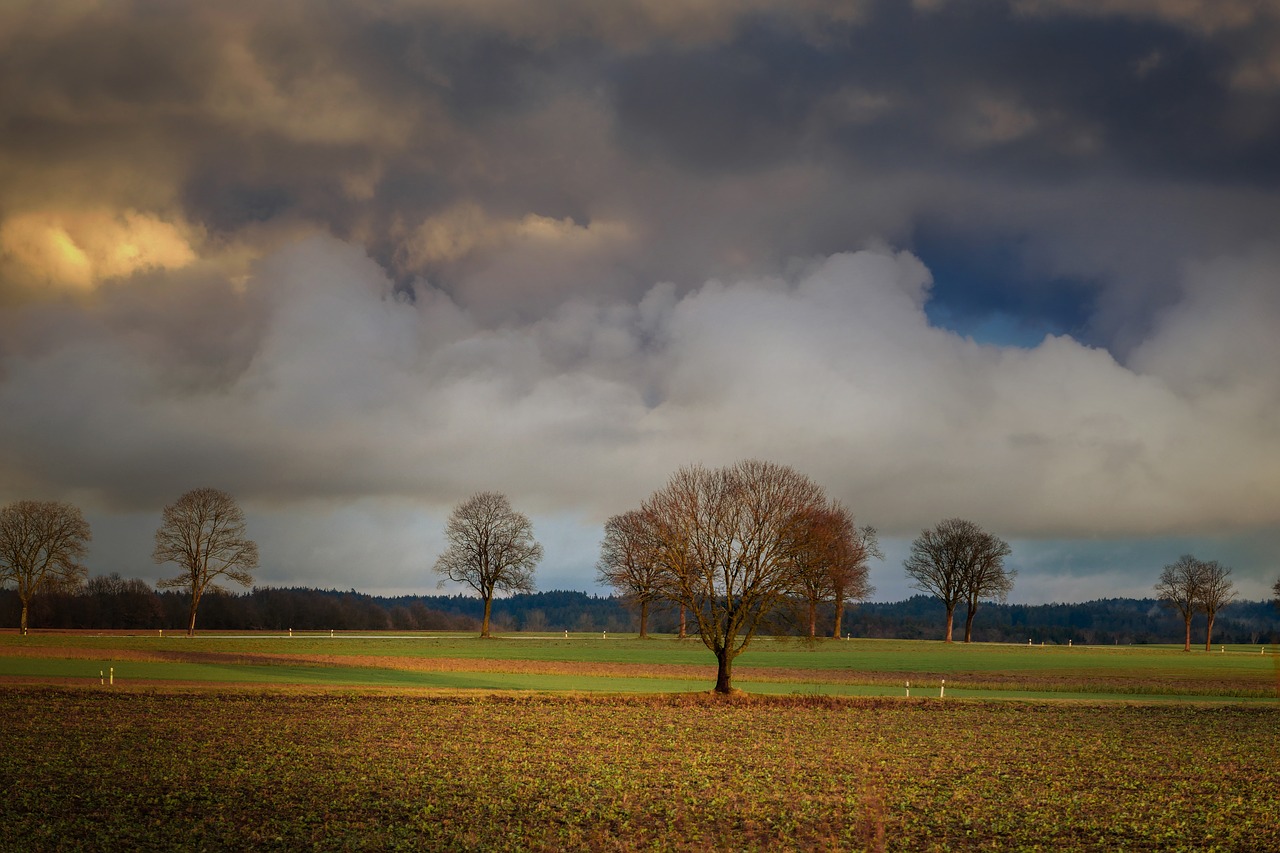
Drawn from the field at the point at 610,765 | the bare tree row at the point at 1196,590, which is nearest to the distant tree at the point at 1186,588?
the bare tree row at the point at 1196,590

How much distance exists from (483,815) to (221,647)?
6696cm

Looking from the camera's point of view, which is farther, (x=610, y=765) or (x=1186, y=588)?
(x=1186, y=588)

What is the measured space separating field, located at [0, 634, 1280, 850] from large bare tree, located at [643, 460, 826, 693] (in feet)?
12.8

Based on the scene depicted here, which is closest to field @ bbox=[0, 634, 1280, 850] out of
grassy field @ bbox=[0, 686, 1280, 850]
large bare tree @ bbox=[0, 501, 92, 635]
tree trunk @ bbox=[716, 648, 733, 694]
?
grassy field @ bbox=[0, 686, 1280, 850]

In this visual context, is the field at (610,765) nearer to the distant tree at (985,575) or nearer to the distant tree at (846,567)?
the distant tree at (846,567)

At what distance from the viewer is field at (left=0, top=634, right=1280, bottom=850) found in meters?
20.1

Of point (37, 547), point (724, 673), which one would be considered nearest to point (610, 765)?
point (724, 673)

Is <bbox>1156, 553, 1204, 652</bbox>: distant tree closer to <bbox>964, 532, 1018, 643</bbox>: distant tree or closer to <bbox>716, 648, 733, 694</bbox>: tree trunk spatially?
<bbox>964, 532, 1018, 643</bbox>: distant tree

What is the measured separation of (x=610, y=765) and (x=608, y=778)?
193cm

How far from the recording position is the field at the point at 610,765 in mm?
20094

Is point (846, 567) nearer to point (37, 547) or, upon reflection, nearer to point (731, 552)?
point (731, 552)

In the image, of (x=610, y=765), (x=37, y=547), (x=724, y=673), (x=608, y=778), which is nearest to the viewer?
(x=608, y=778)

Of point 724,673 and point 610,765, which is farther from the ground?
point 610,765

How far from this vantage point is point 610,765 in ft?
89.6
